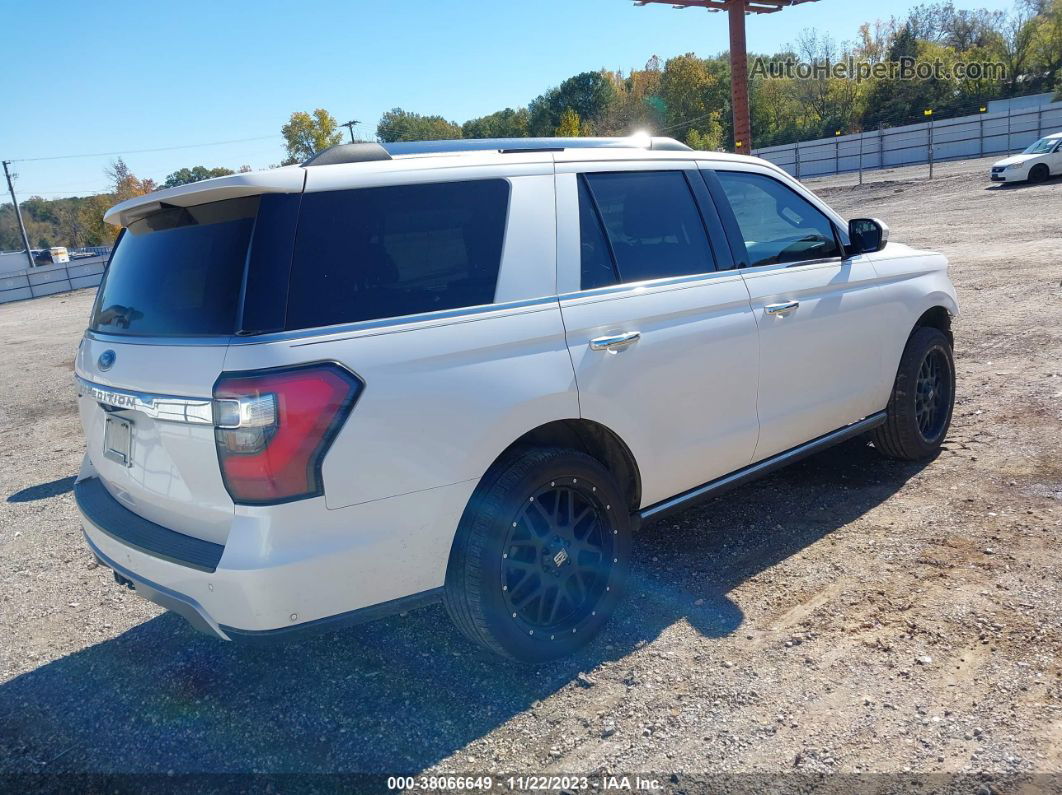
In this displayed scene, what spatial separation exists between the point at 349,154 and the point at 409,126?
10608cm

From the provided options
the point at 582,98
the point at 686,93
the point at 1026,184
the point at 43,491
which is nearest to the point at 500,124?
the point at 582,98

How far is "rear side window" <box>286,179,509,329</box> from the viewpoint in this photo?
268cm

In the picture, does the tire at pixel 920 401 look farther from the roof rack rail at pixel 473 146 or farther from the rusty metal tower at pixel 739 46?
the rusty metal tower at pixel 739 46

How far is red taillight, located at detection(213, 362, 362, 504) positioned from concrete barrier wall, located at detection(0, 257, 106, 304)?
4248 centimetres

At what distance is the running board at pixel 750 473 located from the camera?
3.64 metres

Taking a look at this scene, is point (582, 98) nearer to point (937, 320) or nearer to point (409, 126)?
point (409, 126)

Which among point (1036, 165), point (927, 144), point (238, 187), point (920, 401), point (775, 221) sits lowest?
point (920, 401)

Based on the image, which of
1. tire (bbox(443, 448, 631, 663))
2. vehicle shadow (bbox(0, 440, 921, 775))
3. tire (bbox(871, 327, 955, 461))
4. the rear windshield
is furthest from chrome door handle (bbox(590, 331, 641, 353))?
tire (bbox(871, 327, 955, 461))

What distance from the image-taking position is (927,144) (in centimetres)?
4400

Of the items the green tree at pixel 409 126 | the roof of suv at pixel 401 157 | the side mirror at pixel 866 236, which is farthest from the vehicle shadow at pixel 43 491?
the green tree at pixel 409 126

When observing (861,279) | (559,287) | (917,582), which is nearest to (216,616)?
(559,287)

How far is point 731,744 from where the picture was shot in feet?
8.87

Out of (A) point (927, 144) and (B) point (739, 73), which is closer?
(B) point (739, 73)

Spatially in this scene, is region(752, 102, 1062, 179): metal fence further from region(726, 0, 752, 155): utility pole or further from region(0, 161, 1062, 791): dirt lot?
region(0, 161, 1062, 791): dirt lot
